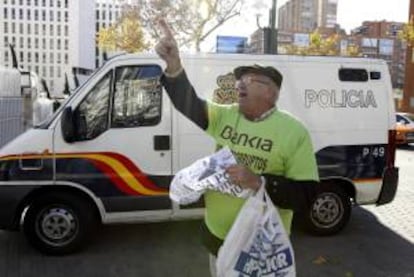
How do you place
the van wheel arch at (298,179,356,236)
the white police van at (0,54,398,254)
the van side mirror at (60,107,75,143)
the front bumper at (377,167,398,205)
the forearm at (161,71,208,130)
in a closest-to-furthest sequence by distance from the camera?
the forearm at (161,71,208,130) < the van side mirror at (60,107,75,143) < the white police van at (0,54,398,254) < the van wheel arch at (298,179,356,236) < the front bumper at (377,167,398,205)

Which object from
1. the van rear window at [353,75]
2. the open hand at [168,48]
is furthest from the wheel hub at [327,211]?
the open hand at [168,48]

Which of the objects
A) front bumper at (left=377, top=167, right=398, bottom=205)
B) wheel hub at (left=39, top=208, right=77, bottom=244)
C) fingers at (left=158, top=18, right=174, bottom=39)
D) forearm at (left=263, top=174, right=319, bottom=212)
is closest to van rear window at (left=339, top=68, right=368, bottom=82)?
front bumper at (left=377, top=167, right=398, bottom=205)

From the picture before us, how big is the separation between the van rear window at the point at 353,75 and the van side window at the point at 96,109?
269 centimetres

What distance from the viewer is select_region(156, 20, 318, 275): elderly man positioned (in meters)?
2.90

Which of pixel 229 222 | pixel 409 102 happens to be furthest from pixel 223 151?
pixel 409 102

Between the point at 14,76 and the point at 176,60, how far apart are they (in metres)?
9.65

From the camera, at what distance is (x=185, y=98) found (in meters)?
3.06

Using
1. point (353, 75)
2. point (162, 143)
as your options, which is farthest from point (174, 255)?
point (353, 75)

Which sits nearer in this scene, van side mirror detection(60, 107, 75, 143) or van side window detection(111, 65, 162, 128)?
van side mirror detection(60, 107, 75, 143)

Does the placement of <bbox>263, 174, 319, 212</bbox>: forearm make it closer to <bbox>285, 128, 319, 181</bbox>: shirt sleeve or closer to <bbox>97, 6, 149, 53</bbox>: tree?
<bbox>285, 128, 319, 181</bbox>: shirt sleeve

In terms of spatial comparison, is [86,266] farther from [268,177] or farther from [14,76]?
[14,76]

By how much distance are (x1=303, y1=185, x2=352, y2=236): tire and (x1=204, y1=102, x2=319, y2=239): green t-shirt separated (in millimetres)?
3940

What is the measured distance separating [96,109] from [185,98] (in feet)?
10.5

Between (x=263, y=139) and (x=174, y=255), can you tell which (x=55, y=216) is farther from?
(x=263, y=139)
